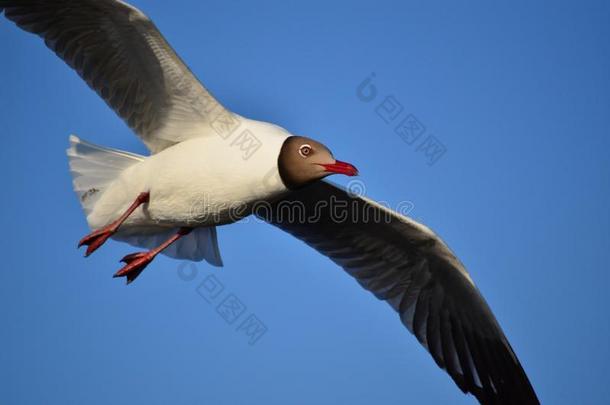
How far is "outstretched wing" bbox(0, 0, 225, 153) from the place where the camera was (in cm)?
496

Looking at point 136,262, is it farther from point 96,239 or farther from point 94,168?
point 94,168

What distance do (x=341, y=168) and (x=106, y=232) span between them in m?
1.89

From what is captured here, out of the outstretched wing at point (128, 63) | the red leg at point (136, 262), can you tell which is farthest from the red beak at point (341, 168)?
the red leg at point (136, 262)

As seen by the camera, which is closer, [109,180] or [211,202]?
[211,202]

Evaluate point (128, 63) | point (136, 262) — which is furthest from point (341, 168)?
point (136, 262)

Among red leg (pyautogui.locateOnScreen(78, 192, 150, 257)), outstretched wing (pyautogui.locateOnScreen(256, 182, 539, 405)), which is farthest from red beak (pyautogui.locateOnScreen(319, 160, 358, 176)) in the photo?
red leg (pyautogui.locateOnScreen(78, 192, 150, 257))

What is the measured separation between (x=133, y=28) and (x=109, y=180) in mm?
1225

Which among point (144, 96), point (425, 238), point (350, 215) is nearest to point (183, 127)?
point (144, 96)

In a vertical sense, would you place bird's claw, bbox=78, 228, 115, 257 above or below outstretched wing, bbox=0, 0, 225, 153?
below

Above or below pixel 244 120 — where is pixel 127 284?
below

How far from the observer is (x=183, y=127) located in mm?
5371

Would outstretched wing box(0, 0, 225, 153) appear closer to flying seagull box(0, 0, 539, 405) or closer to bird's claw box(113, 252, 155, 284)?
flying seagull box(0, 0, 539, 405)

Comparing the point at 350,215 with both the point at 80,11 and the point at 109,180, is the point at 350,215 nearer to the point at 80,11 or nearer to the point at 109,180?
the point at 109,180

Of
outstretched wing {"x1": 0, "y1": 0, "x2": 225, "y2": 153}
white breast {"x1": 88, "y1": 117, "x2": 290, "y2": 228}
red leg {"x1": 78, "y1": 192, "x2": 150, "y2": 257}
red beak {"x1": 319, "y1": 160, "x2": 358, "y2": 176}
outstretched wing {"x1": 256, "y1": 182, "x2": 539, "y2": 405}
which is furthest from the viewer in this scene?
outstretched wing {"x1": 256, "y1": 182, "x2": 539, "y2": 405}
